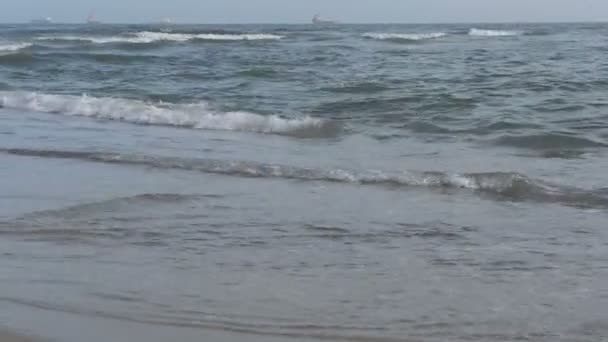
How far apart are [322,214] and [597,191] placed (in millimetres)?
2171

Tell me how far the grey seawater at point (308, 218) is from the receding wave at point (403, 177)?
28 mm

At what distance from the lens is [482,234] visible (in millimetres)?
5480

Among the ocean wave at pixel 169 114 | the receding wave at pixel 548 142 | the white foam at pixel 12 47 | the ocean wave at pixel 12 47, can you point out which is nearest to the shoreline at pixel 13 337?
the receding wave at pixel 548 142

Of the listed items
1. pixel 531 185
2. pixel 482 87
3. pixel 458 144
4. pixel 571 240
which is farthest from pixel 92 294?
pixel 482 87

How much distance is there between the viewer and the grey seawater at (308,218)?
12.8 ft

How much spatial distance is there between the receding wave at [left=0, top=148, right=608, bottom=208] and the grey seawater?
28mm

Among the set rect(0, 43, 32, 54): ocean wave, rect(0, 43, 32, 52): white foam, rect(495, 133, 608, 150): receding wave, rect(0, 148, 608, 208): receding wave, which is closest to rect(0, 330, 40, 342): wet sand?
rect(0, 148, 608, 208): receding wave

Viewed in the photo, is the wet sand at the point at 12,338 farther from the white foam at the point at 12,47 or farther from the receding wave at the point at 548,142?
the white foam at the point at 12,47

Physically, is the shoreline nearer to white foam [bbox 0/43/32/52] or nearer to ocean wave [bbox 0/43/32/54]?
ocean wave [bbox 0/43/32/54]

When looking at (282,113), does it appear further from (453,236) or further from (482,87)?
(453,236)

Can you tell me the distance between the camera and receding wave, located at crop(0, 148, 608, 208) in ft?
22.0

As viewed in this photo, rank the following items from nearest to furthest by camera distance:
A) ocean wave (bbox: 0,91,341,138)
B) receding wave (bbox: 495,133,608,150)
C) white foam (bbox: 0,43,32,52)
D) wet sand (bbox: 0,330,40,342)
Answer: wet sand (bbox: 0,330,40,342), receding wave (bbox: 495,133,608,150), ocean wave (bbox: 0,91,341,138), white foam (bbox: 0,43,32,52)

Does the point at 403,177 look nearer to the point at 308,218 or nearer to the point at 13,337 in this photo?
the point at 308,218

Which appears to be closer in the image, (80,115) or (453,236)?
(453,236)
